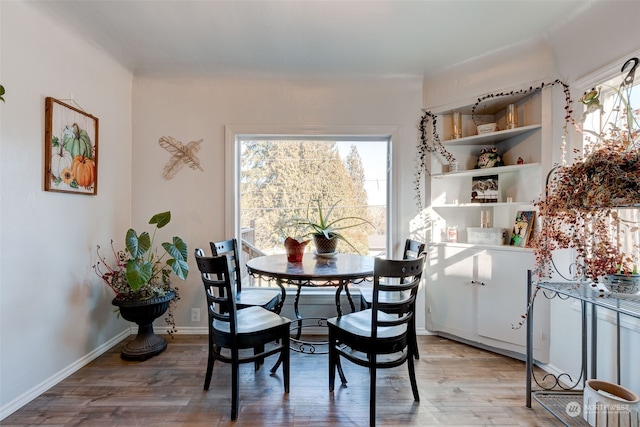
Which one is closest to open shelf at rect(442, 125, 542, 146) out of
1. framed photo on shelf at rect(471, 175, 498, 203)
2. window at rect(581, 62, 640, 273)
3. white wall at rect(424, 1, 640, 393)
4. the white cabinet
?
white wall at rect(424, 1, 640, 393)

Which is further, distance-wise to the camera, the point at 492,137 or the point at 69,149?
the point at 492,137

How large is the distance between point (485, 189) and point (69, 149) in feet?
11.4

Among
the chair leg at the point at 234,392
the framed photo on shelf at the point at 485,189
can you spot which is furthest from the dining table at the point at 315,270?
the framed photo on shelf at the point at 485,189

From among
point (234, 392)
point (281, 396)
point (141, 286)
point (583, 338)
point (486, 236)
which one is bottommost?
point (281, 396)

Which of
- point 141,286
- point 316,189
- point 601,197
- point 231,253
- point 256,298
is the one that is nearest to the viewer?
point 601,197

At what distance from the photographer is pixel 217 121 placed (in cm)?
285

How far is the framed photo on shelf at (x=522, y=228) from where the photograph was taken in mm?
2371

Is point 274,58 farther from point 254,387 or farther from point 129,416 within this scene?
point 129,416

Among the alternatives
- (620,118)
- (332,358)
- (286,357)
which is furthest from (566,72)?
(286,357)

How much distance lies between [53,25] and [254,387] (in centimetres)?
291

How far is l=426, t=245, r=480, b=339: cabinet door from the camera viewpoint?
101 inches

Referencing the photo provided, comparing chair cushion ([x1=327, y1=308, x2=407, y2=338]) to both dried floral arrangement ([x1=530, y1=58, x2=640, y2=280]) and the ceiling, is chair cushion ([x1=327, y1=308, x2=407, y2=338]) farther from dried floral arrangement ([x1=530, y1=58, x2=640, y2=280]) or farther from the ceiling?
the ceiling

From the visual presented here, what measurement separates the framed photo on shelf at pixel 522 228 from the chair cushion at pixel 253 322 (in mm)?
2020

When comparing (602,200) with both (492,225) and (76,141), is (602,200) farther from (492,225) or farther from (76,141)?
(76,141)
